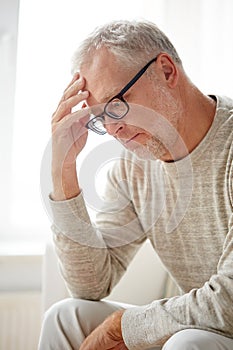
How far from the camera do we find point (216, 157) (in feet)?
4.76

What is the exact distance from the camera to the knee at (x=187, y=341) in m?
1.17

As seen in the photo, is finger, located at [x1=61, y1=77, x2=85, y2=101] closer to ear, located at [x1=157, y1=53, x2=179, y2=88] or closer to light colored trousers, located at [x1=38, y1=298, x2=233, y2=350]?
ear, located at [x1=157, y1=53, x2=179, y2=88]

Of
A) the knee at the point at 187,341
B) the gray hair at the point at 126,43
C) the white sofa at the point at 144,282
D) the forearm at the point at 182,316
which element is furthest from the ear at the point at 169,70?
the white sofa at the point at 144,282

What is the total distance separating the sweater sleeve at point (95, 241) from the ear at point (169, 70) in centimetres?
36

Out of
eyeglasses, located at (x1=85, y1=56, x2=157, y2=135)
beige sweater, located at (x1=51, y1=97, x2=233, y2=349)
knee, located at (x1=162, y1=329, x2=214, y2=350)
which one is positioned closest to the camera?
knee, located at (x1=162, y1=329, x2=214, y2=350)

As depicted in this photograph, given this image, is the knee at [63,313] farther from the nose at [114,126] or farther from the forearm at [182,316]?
the nose at [114,126]

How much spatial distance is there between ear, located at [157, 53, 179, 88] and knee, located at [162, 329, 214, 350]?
0.59 metres

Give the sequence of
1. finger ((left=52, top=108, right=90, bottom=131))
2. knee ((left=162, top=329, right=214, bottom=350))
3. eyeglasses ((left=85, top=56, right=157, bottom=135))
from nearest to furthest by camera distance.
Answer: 1. knee ((left=162, top=329, right=214, bottom=350))
2. eyeglasses ((left=85, top=56, right=157, bottom=135))
3. finger ((left=52, top=108, right=90, bottom=131))

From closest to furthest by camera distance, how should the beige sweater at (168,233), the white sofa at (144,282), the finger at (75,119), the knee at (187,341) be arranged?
the knee at (187,341) < the beige sweater at (168,233) < the finger at (75,119) < the white sofa at (144,282)

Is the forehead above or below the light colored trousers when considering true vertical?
above

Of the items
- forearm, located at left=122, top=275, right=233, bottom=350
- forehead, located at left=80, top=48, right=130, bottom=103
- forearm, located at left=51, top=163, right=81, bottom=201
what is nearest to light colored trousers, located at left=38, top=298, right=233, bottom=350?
forearm, located at left=122, top=275, right=233, bottom=350

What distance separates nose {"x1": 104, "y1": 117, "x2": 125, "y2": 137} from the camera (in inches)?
56.2

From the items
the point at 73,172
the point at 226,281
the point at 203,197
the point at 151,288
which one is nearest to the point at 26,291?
the point at 151,288

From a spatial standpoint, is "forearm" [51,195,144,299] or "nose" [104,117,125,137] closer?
"nose" [104,117,125,137]
